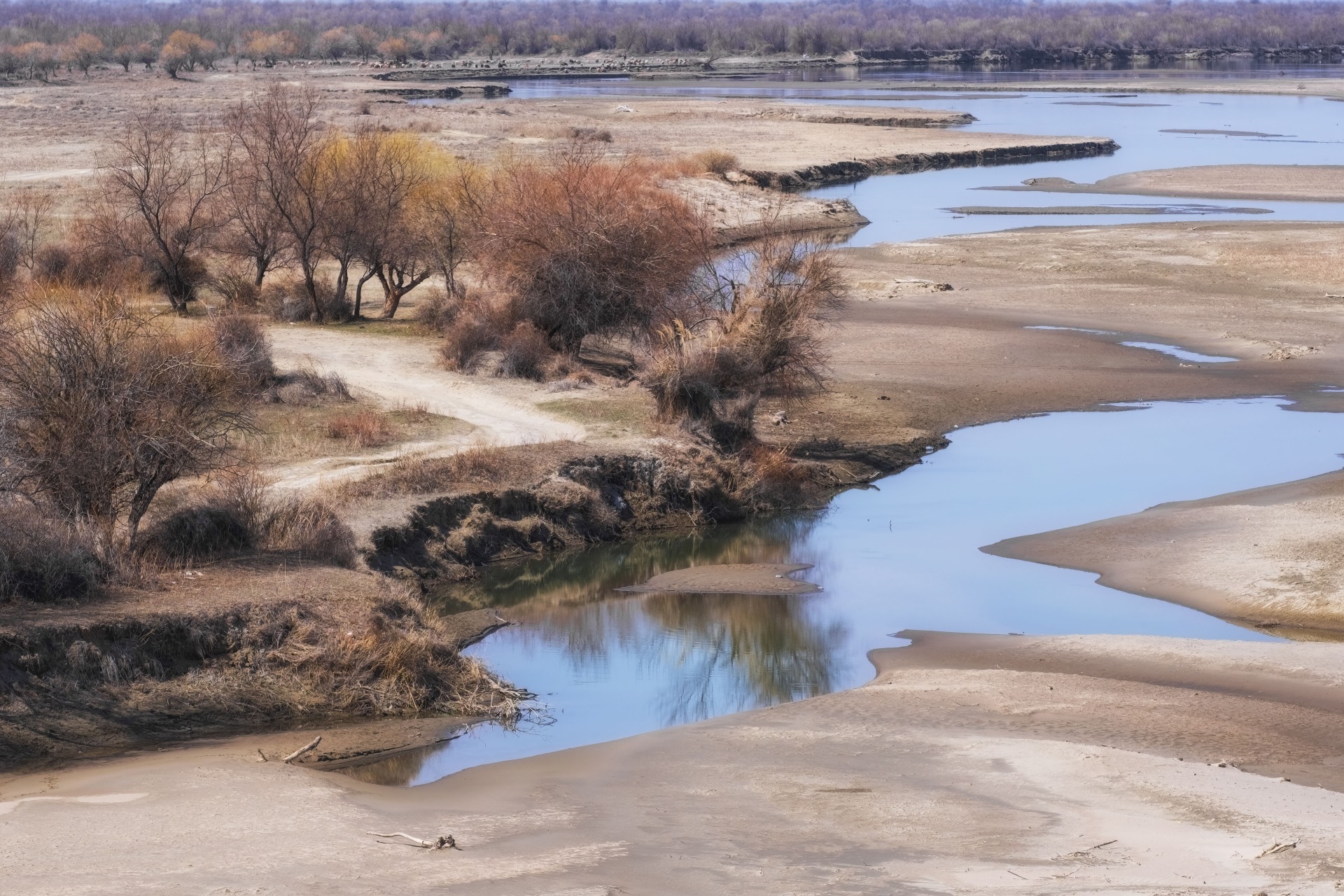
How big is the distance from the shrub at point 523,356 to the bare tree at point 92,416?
1317cm

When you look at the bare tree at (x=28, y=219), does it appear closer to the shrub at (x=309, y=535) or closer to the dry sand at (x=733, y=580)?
the shrub at (x=309, y=535)

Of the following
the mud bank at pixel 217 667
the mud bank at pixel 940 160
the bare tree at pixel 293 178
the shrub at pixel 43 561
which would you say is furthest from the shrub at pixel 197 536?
the mud bank at pixel 940 160

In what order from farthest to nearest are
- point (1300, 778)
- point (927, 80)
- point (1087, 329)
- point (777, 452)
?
point (927, 80), point (1087, 329), point (777, 452), point (1300, 778)

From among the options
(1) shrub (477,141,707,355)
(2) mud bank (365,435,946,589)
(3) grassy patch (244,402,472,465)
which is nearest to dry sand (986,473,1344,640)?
(2) mud bank (365,435,946,589)

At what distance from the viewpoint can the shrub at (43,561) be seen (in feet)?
59.0

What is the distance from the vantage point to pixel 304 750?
16672 millimetres

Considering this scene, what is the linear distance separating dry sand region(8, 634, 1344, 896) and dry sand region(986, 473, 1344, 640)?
2.72m

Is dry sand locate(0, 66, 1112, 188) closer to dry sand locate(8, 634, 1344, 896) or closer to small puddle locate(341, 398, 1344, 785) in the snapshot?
small puddle locate(341, 398, 1344, 785)

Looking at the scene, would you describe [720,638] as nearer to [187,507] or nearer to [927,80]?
[187,507]

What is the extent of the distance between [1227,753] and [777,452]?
46.4 ft

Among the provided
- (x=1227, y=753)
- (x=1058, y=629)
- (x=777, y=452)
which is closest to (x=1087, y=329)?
(x=777, y=452)

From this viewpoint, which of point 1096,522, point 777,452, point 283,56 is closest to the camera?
point 1096,522

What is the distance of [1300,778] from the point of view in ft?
52.5

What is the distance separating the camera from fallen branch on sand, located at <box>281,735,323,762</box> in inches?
649
